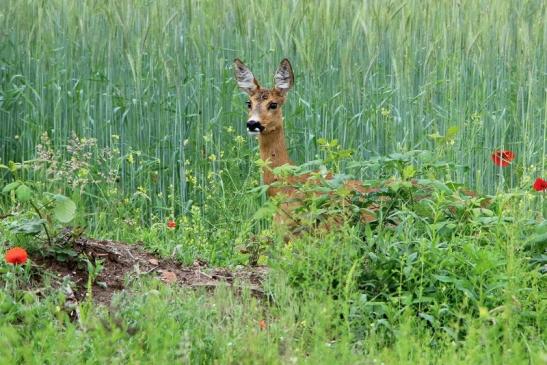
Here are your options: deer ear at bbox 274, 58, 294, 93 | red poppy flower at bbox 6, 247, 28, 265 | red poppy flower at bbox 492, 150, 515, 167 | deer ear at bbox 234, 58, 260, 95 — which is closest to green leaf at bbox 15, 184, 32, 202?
red poppy flower at bbox 6, 247, 28, 265

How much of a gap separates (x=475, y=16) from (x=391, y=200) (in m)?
3.76

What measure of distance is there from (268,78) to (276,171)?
3.46 meters

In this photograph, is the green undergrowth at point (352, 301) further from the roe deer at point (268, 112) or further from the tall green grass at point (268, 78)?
the tall green grass at point (268, 78)

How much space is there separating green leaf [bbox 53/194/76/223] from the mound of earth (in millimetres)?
245

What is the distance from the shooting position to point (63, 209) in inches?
227

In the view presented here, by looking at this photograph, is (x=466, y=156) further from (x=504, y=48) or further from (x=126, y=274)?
(x=126, y=274)

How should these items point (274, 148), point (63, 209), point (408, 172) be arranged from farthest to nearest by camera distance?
point (274, 148), point (408, 172), point (63, 209)

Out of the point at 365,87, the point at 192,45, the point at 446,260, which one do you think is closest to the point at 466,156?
the point at 365,87

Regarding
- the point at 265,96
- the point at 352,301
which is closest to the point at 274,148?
the point at 265,96

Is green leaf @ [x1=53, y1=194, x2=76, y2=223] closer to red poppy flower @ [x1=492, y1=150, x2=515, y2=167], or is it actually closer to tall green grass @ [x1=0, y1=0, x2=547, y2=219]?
red poppy flower @ [x1=492, y1=150, x2=515, y2=167]

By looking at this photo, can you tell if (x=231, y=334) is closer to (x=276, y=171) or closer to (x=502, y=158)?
(x=276, y=171)

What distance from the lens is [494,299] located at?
18.0 ft

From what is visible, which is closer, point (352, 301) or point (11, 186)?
point (352, 301)

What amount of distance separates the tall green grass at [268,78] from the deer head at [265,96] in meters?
0.31
